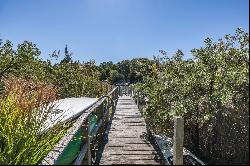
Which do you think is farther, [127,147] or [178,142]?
[127,147]

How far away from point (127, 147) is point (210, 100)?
2.91m

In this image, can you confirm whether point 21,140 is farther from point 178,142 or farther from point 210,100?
point 210,100

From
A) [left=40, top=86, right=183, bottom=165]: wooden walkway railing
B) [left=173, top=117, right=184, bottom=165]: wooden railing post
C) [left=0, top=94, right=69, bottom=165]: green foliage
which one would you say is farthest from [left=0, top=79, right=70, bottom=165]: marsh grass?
[left=173, top=117, right=184, bottom=165]: wooden railing post

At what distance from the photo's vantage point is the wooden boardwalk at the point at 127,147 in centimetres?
789

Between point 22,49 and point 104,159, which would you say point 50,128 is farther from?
point 22,49

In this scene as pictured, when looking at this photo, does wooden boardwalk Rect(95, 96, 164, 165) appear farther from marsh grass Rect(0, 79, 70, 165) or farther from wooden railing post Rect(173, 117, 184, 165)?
wooden railing post Rect(173, 117, 184, 165)

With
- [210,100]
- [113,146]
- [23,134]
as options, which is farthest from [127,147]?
[23,134]

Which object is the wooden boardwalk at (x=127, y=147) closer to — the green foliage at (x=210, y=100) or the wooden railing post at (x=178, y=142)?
the green foliage at (x=210, y=100)

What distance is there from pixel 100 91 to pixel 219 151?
72.3 feet

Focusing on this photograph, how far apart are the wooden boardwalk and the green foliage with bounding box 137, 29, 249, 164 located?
2.66 feet

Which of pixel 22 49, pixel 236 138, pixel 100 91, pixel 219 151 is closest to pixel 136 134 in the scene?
pixel 219 151

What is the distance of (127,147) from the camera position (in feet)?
30.3

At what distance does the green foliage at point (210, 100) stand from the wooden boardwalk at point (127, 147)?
0.81 metres

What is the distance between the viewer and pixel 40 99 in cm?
606
